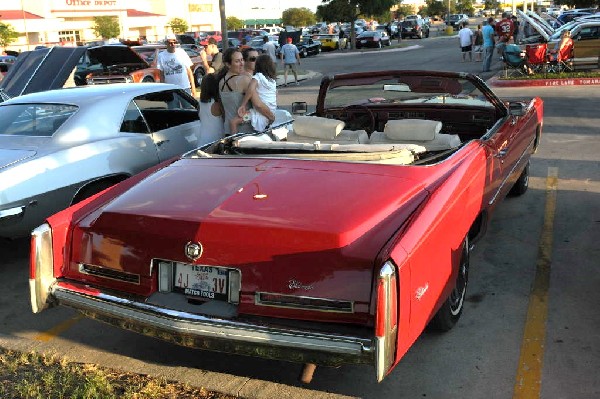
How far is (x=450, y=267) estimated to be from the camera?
357cm

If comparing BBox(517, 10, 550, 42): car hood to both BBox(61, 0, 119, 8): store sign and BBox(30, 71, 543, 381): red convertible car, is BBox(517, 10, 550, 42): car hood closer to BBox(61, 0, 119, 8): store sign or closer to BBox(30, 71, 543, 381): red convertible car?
BBox(30, 71, 543, 381): red convertible car

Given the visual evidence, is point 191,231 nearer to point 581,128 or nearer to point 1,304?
point 1,304

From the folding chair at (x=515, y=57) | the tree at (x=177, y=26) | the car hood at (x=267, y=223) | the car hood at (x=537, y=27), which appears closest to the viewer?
the car hood at (x=267, y=223)

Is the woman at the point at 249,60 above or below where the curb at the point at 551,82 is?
above

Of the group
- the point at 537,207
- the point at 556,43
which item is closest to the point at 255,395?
the point at 537,207

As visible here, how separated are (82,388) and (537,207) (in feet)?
15.6

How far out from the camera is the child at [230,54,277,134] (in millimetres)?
6691

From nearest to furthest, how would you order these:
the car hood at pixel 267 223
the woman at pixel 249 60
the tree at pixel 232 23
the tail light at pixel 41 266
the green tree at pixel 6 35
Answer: the car hood at pixel 267 223, the tail light at pixel 41 266, the woman at pixel 249 60, the green tree at pixel 6 35, the tree at pixel 232 23

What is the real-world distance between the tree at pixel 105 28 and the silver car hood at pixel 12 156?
183 ft

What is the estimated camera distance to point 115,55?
16297mm

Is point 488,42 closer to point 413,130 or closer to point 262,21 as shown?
point 413,130

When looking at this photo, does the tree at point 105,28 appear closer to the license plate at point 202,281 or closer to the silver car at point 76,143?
the silver car at point 76,143

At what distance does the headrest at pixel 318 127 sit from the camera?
193 inches

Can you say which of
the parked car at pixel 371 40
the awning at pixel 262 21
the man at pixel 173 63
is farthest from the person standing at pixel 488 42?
the awning at pixel 262 21
